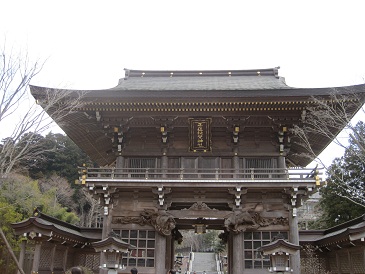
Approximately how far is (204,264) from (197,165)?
1128 inches

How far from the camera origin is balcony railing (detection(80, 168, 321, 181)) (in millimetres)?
15305

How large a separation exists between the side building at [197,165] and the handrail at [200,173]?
0.05 m

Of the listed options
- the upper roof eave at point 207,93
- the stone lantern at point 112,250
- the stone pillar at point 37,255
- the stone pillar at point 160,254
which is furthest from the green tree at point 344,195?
the stone pillar at point 37,255

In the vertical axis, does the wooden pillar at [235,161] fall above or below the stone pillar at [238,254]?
above

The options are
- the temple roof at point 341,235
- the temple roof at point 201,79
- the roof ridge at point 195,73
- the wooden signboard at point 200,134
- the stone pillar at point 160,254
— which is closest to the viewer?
the temple roof at point 341,235

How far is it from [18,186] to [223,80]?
20887 mm

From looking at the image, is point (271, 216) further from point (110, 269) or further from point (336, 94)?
point (110, 269)

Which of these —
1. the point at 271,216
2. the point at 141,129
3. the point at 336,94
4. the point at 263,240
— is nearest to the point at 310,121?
the point at 336,94

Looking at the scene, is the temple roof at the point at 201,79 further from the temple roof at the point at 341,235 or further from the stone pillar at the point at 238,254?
the stone pillar at the point at 238,254

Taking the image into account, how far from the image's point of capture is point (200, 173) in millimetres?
15391

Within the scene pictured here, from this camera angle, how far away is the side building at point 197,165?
1529cm

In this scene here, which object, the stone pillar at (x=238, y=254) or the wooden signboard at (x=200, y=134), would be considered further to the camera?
the wooden signboard at (x=200, y=134)

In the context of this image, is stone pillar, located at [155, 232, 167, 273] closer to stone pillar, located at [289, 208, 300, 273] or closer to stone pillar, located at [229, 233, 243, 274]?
stone pillar, located at [229, 233, 243, 274]

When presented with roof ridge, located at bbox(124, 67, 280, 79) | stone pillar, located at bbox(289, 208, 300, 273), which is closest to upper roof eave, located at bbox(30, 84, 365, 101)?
stone pillar, located at bbox(289, 208, 300, 273)
